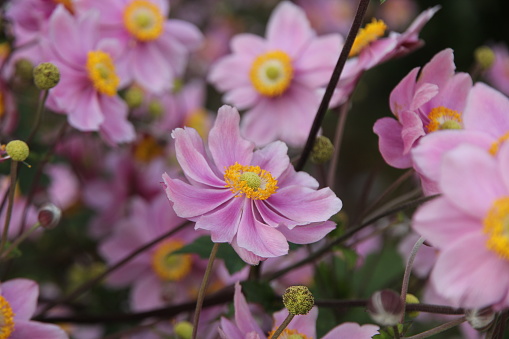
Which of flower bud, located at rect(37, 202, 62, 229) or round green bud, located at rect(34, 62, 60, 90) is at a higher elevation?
round green bud, located at rect(34, 62, 60, 90)

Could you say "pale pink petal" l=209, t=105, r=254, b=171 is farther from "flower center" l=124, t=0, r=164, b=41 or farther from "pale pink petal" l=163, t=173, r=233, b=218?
"flower center" l=124, t=0, r=164, b=41

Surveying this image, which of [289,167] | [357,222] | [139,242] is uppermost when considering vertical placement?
[289,167]

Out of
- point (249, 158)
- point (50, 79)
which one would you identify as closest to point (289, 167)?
point (249, 158)

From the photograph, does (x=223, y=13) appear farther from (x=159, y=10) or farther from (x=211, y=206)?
(x=211, y=206)

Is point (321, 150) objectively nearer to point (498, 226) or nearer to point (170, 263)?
point (498, 226)

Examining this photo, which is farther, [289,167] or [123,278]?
[123,278]

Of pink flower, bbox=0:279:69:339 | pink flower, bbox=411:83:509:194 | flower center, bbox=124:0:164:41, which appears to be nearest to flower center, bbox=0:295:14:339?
pink flower, bbox=0:279:69:339

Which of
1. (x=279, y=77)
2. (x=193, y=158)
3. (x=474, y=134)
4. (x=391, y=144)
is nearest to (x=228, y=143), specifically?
(x=193, y=158)
